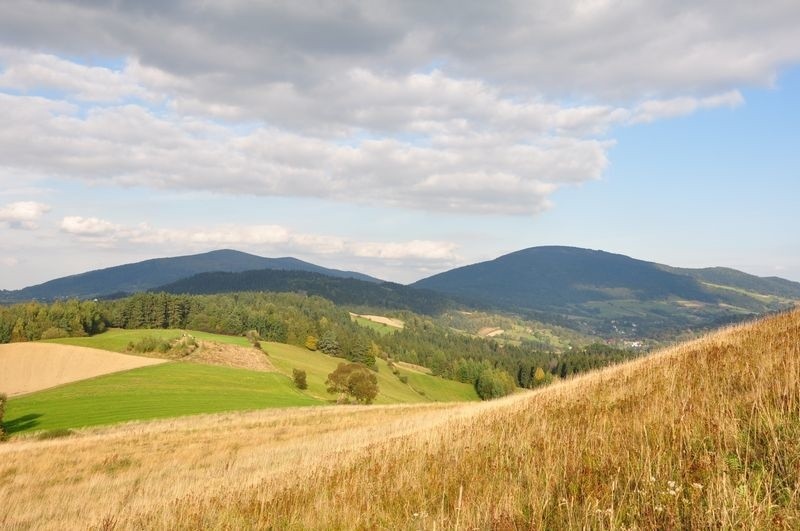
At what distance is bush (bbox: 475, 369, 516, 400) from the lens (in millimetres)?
135125

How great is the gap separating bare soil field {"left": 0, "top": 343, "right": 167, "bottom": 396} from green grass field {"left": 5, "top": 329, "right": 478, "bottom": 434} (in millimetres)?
4774

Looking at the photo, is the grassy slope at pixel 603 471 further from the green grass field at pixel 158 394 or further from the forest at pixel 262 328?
the forest at pixel 262 328

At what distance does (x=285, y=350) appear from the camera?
124 metres

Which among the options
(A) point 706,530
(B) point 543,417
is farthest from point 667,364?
(A) point 706,530

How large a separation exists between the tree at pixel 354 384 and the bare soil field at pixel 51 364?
3509 cm

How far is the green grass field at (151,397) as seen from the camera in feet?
173

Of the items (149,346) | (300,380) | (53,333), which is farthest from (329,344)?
(53,333)

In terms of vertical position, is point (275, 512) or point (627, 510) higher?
point (627, 510)

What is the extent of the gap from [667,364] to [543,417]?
4.23 meters

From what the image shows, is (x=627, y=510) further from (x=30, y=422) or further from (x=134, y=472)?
(x=30, y=422)

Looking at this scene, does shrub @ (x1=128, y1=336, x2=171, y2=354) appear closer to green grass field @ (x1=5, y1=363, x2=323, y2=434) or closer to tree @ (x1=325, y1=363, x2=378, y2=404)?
green grass field @ (x1=5, y1=363, x2=323, y2=434)

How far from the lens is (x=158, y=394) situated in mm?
66438

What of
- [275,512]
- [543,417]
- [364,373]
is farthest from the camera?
[364,373]

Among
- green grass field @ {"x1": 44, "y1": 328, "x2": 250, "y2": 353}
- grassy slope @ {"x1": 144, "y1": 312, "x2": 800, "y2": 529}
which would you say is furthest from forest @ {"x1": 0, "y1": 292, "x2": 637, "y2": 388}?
grassy slope @ {"x1": 144, "y1": 312, "x2": 800, "y2": 529}
